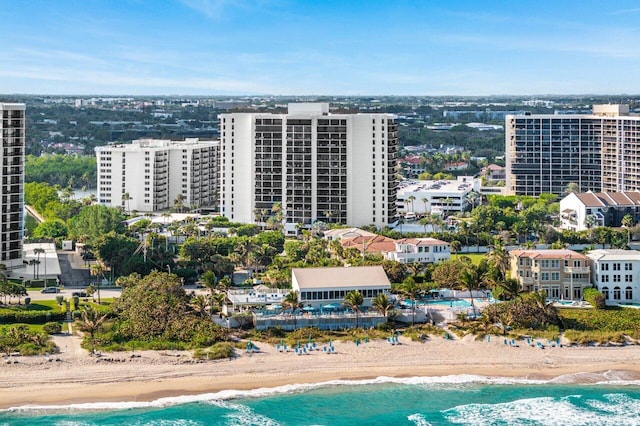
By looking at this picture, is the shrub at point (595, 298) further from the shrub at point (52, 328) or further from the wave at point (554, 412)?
the shrub at point (52, 328)

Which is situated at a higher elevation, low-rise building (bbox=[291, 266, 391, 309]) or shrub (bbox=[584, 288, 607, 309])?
Result: low-rise building (bbox=[291, 266, 391, 309])

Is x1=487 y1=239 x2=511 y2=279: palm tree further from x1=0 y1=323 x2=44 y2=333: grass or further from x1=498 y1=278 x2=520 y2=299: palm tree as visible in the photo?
x1=0 y1=323 x2=44 y2=333: grass

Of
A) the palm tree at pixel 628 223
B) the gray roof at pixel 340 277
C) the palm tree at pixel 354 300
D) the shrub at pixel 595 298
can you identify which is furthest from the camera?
the palm tree at pixel 628 223

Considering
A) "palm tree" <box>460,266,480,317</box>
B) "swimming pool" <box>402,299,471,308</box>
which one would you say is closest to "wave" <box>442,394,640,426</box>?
"palm tree" <box>460,266,480,317</box>

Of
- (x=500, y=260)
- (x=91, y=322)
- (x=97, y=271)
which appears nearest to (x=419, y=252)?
(x=500, y=260)

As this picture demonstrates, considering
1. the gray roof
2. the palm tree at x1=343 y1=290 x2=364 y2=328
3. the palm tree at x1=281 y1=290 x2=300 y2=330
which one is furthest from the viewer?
the gray roof

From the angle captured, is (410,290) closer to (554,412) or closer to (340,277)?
(340,277)

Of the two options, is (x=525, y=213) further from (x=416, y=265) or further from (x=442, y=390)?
(x=442, y=390)

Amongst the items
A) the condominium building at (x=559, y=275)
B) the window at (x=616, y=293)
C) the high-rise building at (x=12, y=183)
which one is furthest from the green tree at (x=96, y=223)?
the window at (x=616, y=293)
